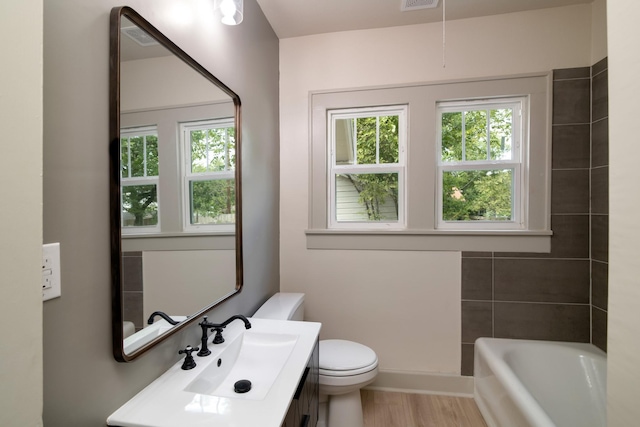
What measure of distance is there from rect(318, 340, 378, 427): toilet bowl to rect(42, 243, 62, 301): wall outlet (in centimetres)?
135

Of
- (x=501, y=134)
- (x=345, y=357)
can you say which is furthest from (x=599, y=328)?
(x=345, y=357)

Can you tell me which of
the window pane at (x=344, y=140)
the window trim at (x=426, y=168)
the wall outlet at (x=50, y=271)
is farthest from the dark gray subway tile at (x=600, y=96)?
the wall outlet at (x=50, y=271)

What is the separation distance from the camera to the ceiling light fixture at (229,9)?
1200 mm

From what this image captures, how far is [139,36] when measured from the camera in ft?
2.91

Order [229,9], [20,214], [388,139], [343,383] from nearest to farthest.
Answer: [20,214] → [229,9] → [343,383] → [388,139]

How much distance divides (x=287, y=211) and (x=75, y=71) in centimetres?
162

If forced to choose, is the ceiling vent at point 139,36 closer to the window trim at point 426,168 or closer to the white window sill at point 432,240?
the window trim at point 426,168

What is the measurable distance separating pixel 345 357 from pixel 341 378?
0.14 metres

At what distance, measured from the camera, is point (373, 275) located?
212cm

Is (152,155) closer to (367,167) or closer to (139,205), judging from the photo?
(139,205)

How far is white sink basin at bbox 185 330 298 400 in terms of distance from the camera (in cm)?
101

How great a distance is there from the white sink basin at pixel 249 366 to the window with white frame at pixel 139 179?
577 millimetres

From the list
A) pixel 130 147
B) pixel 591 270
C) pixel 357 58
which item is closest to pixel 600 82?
pixel 591 270

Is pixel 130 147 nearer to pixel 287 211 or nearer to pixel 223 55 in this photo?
pixel 223 55
